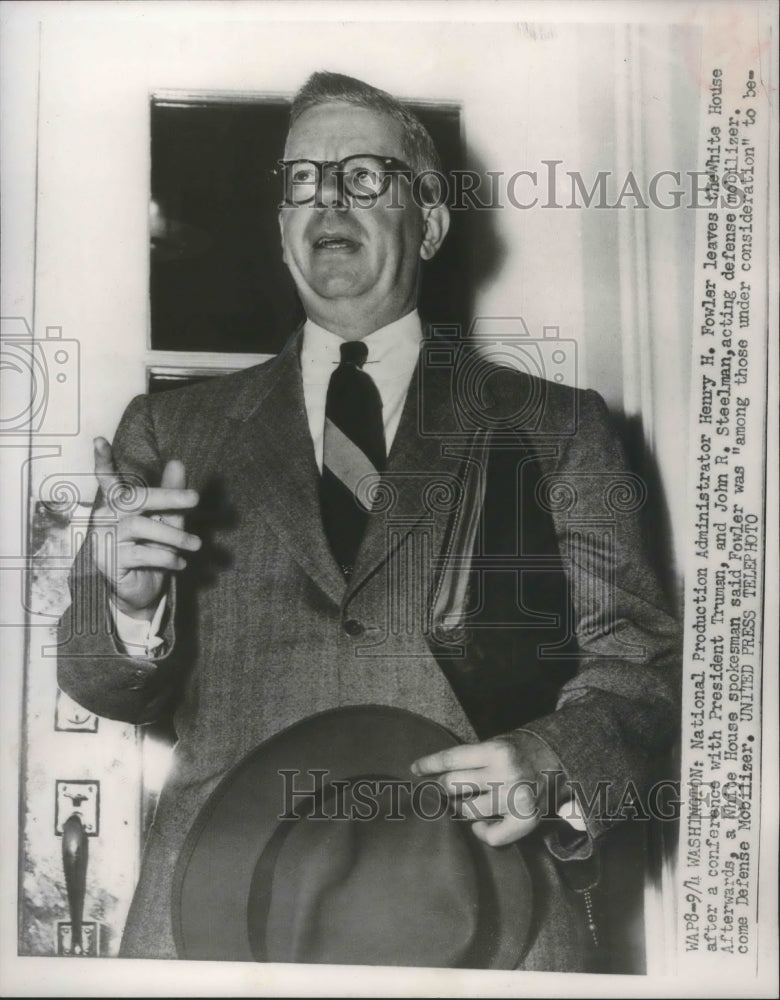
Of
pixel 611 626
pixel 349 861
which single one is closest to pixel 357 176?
pixel 611 626

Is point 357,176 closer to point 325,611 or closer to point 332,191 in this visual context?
point 332,191

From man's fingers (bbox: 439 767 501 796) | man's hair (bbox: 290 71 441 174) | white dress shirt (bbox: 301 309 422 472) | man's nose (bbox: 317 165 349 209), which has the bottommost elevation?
man's fingers (bbox: 439 767 501 796)

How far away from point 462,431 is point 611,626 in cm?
41

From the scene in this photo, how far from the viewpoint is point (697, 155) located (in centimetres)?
155

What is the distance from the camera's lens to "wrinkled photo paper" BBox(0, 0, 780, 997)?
1508 millimetres

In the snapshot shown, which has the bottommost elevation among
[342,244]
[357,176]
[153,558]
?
[153,558]

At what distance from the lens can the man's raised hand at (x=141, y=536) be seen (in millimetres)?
1476

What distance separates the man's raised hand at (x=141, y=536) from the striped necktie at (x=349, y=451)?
0.23 meters

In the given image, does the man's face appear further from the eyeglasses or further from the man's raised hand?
the man's raised hand

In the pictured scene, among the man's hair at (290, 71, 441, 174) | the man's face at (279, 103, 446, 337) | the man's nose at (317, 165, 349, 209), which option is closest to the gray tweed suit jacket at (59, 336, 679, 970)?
the man's face at (279, 103, 446, 337)

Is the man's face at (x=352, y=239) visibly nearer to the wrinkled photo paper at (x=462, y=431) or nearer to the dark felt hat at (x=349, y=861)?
the wrinkled photo paper at (x=462, y=431)

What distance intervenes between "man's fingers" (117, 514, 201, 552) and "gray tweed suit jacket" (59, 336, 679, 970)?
0.17ft

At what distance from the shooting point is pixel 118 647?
150cm

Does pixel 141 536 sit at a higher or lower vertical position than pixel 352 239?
lower
